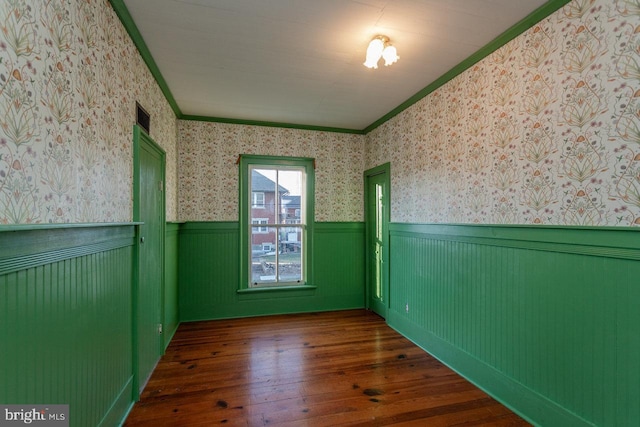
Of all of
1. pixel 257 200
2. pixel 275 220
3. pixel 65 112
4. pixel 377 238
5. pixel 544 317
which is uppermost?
pixel 65 112

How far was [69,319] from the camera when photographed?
1425 mm

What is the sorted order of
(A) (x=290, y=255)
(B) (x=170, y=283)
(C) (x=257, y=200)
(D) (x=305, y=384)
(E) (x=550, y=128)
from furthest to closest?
(A) (x=290, y=255), (C) (x=257, y=200), (B) (x=170, y=283), (D) (x=305, y=384), (E) (x=550, y=128)

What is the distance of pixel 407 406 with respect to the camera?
7.40ft

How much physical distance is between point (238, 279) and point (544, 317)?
11.4ft

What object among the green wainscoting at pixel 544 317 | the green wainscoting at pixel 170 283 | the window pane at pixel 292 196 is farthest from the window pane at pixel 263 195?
the green wainscoting at pixel 544 317

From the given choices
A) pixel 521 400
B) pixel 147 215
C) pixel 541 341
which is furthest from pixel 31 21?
pixel 521 400

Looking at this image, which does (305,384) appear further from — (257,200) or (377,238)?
(257,200)

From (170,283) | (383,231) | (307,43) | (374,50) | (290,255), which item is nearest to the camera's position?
(374,50)

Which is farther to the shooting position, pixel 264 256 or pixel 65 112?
pixel 264 256

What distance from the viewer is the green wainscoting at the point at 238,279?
13.5 ft

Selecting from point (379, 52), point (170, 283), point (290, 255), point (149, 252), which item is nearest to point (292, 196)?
point (290, 255)

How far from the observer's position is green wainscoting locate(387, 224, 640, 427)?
164cm

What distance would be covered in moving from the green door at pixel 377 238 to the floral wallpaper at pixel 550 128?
3.66 ft

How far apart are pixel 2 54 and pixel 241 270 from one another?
351 centimetres
